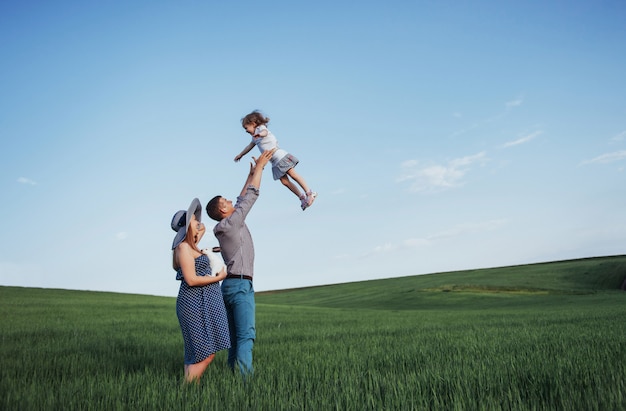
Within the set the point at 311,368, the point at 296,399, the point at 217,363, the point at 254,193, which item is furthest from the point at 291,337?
the point at 296,399

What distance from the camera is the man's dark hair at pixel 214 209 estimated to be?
5.12m

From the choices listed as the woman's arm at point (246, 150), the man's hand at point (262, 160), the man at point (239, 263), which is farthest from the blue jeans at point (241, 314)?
the woman's arm at point (246, 150)

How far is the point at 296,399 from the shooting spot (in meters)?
3.64

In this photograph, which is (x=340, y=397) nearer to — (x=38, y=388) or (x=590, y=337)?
(x=38, y=388)

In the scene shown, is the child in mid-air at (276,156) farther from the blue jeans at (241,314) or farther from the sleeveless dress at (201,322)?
the sleeveless dress at (201,322)

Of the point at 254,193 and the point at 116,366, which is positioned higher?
the point at 254,193

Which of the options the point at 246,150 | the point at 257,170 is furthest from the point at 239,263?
the point at 246,150

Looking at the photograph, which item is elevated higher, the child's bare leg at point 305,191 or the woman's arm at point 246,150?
the woman's arm at point 246,150

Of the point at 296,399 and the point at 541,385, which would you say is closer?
the point at 296,399

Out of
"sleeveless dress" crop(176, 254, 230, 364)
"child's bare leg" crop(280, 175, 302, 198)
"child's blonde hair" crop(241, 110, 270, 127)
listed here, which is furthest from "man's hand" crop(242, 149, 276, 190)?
"child's blonde hair" crop(241, 110, 270, 127)

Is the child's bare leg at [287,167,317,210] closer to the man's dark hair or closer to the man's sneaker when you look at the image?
the man's sneaker

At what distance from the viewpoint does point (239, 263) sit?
16.5ft

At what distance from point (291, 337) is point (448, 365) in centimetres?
633

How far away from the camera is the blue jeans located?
5008 millimetres
